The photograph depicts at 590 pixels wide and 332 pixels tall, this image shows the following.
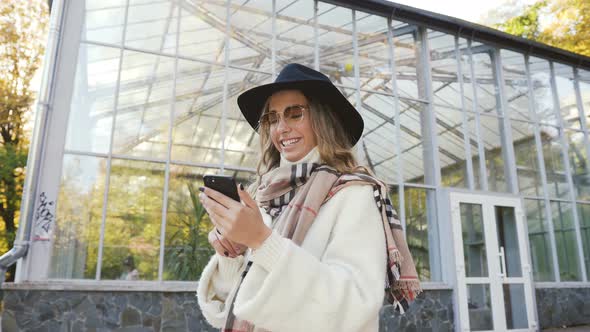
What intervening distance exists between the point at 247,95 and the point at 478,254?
6.76m

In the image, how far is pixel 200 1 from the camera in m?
6.54

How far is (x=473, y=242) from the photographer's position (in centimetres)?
706

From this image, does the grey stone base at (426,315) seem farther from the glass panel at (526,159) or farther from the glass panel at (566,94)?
the glass panel at (566,94)

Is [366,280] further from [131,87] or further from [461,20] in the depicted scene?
[461,20]

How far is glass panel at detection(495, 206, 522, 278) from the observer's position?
730 cm

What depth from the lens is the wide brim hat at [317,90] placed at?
1238 mm

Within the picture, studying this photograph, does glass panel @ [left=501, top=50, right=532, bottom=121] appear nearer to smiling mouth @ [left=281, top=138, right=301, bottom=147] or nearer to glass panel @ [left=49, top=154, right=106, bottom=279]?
glass panel @ [left=49, top=154, right=106, bottom=279]

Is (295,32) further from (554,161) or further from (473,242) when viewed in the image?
(554,161)

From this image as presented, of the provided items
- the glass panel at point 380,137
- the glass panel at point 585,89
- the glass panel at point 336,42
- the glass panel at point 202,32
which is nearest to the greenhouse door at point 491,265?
the glass panel at point 380,137

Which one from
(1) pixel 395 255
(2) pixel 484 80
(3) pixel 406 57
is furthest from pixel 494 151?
(1) pixel 395 255

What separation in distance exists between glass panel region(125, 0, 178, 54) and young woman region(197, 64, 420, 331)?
515 centimetres

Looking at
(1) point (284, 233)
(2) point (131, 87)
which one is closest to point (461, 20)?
(2) point (131, 87)

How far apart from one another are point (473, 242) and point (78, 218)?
19.7ft

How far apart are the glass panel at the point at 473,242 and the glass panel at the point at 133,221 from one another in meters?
4.92
